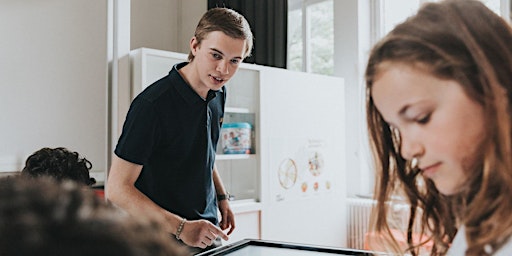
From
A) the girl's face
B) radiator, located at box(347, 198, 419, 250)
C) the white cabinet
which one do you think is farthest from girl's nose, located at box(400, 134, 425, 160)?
radiator, located at box(347, 198, 419, 250)

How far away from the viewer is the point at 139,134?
1.44m

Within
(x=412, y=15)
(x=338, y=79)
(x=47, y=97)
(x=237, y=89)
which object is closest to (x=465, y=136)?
(x=412, y=15)

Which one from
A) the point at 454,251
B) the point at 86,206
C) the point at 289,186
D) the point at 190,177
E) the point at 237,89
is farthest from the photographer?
the point at 289,186

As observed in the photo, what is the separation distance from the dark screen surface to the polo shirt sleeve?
1.53ft

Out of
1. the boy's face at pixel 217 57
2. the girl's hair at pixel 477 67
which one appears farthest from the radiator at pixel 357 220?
the girl's hair at pixel 477 67

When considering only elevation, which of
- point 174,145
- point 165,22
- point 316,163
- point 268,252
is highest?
point 165,22

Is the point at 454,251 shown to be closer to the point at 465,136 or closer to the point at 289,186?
the point at 465,136

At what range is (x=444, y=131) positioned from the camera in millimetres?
537

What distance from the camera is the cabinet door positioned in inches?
127

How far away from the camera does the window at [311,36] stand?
14.0ft

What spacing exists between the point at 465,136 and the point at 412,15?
6.6 inches

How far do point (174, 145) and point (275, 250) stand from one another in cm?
58

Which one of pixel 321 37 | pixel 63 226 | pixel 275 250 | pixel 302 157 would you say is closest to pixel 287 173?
pixel 302 157

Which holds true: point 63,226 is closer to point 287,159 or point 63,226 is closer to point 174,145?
point 174,145
